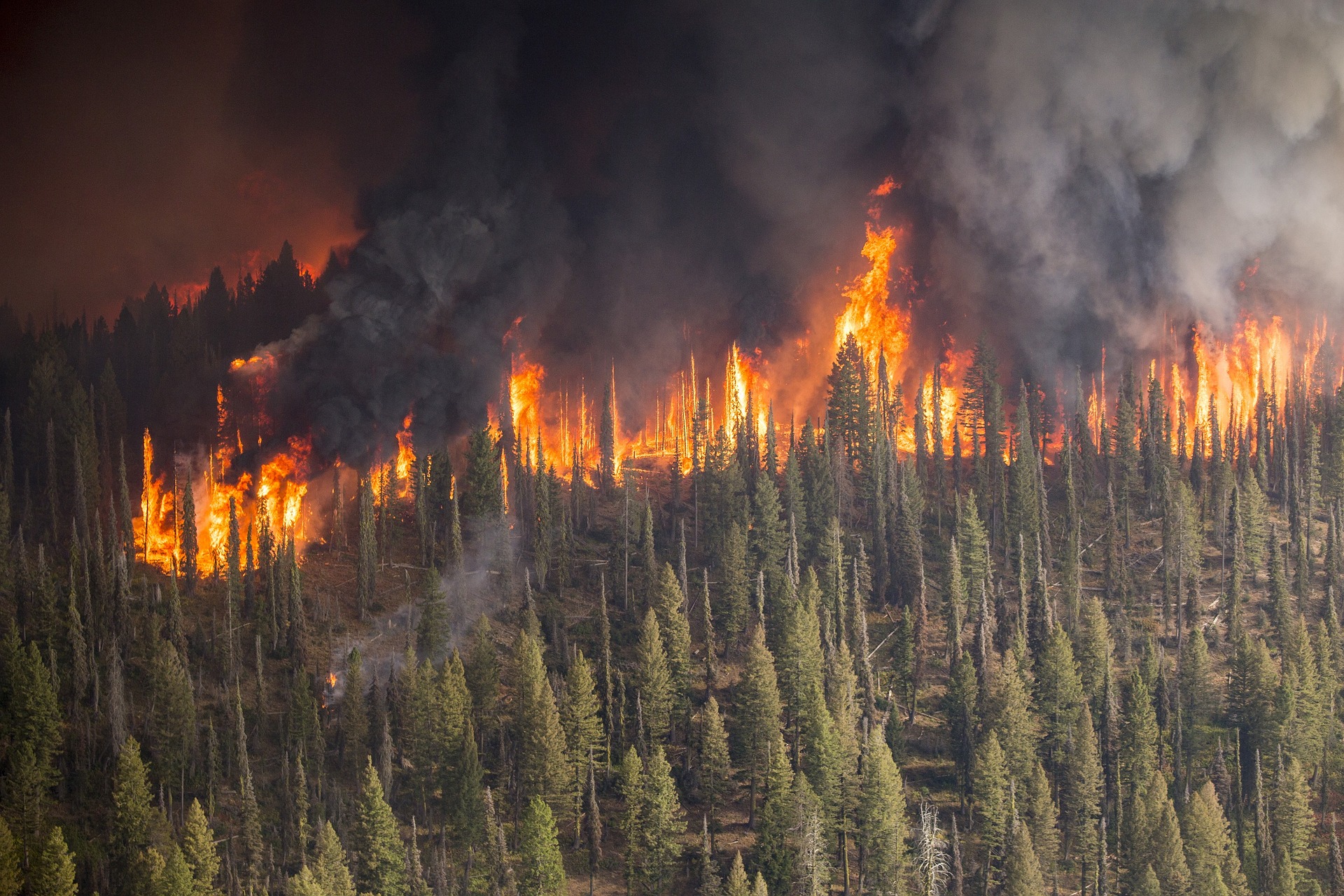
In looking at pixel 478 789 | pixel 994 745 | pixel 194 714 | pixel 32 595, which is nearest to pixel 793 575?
pixel 994 745

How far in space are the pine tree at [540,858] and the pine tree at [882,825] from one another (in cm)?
2626

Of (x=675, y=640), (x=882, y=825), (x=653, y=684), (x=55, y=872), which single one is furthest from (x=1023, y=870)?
(x=55, y=872)

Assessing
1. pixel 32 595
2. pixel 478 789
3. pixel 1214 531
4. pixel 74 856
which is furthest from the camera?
pixel 1214 531

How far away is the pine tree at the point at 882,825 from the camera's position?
13138 cm

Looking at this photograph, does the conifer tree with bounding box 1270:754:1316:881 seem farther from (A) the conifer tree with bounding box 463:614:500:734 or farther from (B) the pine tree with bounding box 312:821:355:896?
(B) the pine tree with bounding box 312:821:355:896

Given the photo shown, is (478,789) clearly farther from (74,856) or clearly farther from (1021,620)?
(1021,620)

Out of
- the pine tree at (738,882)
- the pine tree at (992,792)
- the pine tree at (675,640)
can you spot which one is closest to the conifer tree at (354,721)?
the pine tree at (675,640)

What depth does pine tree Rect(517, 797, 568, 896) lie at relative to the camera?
126 meters

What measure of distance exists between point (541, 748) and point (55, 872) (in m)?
40.6

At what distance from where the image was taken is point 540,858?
414 ft

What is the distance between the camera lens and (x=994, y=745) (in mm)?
140875

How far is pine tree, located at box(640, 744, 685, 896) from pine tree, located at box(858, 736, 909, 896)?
15856 millimetres

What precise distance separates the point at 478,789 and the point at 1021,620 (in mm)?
60651

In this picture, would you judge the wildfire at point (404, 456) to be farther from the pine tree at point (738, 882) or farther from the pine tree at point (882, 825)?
the pine tree at point (738, 882)
